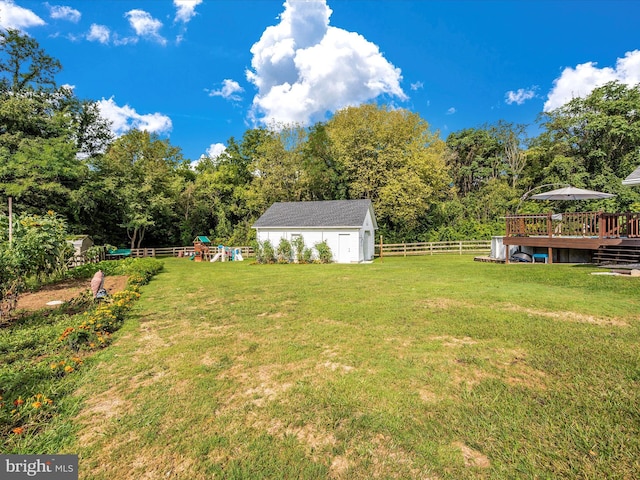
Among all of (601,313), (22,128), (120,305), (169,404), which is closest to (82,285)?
(120,305)

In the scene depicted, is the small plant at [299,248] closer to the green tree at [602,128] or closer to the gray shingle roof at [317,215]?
the gray shingle roof at [317,215]

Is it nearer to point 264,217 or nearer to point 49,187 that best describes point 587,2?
point 264,217

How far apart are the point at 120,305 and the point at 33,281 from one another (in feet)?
20.4

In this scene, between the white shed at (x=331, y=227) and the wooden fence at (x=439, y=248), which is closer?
the white shed at (x=331, y=227)

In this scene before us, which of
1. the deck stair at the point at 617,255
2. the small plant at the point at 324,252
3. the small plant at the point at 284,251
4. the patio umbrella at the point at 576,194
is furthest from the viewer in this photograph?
the small plant at the point at 284,251

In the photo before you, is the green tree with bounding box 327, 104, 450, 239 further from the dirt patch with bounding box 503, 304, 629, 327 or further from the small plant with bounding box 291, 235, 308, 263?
the dirt patch with bounding box 503, 304, 629, 327

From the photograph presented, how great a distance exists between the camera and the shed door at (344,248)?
20234 mm

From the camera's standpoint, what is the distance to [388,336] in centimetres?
524

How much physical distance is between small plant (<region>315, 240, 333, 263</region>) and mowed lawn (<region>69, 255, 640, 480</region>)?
13149mm

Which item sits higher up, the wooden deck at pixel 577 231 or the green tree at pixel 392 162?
the green tree at pixel 392 162

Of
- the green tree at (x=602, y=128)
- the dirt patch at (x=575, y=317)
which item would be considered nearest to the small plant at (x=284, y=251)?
the dirt patch at (x=575, y=317)

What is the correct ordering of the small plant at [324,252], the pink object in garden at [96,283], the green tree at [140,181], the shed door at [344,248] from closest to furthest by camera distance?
the pink object in garden at [96,283] → the small plant at [324,252] → the shed door at [344,248] → the green tree at [140,181]

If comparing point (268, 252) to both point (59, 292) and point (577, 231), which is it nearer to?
point (59, 292)

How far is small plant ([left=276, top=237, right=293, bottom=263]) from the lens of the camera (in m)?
20.6
